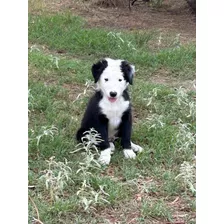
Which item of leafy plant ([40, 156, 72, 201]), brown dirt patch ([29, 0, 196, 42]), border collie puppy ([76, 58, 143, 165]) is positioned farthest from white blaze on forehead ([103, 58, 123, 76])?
brown dirt patch ([29, 0, 196, 42])

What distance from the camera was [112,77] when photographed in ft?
13.3

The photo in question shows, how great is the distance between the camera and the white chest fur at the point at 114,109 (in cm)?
414

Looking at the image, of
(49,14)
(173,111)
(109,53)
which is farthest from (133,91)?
(49,14)

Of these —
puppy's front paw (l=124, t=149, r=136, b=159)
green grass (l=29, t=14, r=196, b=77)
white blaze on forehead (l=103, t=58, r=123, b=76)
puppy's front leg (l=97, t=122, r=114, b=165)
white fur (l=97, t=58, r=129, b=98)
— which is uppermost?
white blaze on forehead (l=103, t=58, r=123, b=76)

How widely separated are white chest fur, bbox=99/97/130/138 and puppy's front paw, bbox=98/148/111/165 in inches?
8.8

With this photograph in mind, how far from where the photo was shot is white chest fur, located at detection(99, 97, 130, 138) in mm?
4145

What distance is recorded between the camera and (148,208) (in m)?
3.38

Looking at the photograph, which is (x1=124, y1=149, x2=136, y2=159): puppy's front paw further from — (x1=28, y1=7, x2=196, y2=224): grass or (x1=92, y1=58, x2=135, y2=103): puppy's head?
(x1=92, y1=58, x2=135, y2=103): puppy's head

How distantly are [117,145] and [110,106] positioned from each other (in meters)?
0.49

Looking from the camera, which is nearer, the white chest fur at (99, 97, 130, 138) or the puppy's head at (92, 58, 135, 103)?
the puppy's head at (92, 58, 135, 103)

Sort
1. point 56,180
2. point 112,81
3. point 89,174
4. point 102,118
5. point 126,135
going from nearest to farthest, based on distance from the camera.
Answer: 1. point 56,180
2. point 89,174
3. point 112,81
4. point 102,118
5. point 126,135


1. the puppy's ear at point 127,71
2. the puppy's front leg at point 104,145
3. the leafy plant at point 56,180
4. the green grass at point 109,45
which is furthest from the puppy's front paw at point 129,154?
the green grass at point 109,45

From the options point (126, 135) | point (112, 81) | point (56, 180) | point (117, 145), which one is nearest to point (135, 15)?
point (117, 145)

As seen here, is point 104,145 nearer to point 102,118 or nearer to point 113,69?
point 102,118
